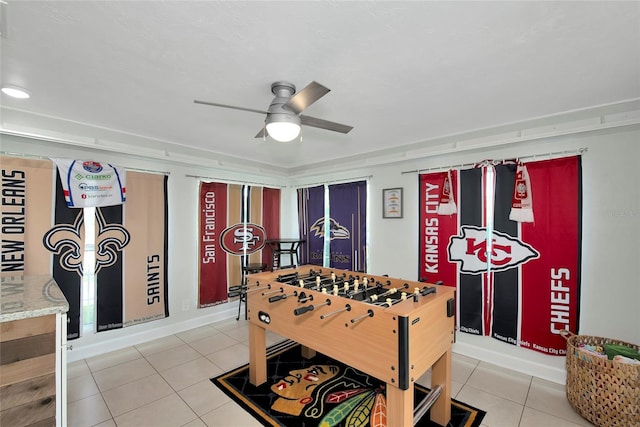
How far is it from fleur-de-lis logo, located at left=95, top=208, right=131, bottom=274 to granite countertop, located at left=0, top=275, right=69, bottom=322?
74 cm

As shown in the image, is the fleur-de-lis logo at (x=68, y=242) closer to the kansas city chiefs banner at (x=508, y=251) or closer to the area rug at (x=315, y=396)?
the area rug at (x=315, y=396)

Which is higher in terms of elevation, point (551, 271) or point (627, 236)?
point (627, 236)

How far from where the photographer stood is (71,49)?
145 cm

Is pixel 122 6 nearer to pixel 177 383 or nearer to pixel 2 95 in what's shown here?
pixel 2 95

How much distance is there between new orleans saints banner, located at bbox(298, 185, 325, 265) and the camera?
4.61m

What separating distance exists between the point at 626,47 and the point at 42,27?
2836mm

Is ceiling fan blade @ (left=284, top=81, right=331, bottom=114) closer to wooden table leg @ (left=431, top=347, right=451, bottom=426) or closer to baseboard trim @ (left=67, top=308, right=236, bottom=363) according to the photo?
wooden table leg @ (left=431, top=347, right=451, bottom=426)

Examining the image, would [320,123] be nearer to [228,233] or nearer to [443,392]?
[443,392]

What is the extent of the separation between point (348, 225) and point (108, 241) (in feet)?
9.90

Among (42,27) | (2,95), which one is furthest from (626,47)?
(2,95)

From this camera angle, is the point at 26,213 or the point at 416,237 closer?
the point at 26,213

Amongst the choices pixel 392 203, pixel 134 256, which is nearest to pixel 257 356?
pixel 134 256

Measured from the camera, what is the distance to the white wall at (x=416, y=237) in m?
2.35

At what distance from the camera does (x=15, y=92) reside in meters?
1.88
